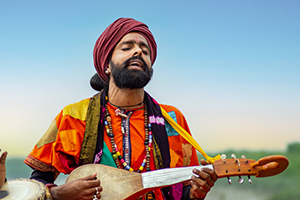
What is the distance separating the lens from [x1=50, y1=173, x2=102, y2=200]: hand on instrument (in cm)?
240

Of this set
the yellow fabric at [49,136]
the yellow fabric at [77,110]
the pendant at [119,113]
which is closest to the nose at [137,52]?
the pendant at [119,113]

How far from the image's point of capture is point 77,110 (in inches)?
120

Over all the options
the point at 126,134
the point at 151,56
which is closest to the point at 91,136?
the point at 126,134

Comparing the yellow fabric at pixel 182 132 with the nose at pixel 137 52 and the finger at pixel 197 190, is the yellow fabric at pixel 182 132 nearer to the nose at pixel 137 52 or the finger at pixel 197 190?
the finger at pixel 197 190


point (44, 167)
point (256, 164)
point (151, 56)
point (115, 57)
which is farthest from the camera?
point (151, 56)

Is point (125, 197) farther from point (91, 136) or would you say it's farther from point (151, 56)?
point (151, 56)

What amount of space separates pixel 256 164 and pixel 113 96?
4.91 feet

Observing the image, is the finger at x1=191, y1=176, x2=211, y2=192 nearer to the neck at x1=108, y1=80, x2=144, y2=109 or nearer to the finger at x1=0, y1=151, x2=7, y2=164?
the neck at x1=108, y1=80, x2=144, y2=109

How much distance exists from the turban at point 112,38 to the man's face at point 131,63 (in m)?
0.06

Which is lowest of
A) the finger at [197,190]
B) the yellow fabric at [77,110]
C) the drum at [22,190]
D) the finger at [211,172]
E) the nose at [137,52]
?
the finger at [197,190]

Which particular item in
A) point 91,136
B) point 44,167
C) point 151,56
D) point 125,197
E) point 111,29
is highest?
point 111,29

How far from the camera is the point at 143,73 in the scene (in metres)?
3.02

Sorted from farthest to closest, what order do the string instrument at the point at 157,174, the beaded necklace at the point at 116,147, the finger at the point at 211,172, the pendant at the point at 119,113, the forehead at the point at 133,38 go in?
the forehead at the point at 133,38 < the pendant at the point at 119,113 < the beaded necklace at the point at 116,147 < the finger at the point at 211,172 < the string instrument at the point at 157,174

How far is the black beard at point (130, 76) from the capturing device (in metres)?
2.99
